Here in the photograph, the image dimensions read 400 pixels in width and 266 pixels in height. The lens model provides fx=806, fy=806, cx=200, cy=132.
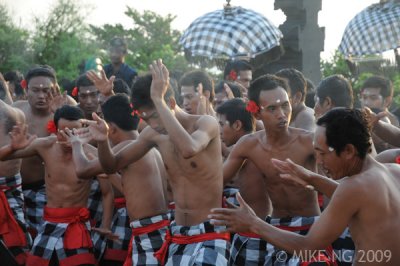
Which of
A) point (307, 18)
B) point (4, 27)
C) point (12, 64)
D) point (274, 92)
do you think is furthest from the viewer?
point (4, 27)

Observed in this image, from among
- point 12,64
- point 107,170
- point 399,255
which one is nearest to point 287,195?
point 107,170

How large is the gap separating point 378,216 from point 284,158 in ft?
5.87

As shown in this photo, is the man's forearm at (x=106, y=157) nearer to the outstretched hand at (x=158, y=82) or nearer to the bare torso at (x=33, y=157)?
the outstretched hand at (x=158, y=82)

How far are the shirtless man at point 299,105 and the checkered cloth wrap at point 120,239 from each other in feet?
5.39

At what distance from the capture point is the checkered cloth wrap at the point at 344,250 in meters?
5.38

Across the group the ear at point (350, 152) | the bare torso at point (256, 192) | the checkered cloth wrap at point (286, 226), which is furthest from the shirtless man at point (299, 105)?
the ear at point (350, 152)

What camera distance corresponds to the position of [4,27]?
38.7 meters

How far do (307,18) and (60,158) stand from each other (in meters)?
5.33

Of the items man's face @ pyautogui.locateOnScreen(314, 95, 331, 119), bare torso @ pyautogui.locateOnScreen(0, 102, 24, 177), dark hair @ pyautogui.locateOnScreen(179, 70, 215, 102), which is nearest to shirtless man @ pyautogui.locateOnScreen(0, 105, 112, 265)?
bare torso @ pyautogui.locateOnScreen(0, 102, 24, 177)

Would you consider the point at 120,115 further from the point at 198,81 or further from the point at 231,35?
the point at 231,35

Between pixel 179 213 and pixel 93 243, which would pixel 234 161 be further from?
pixel 93 243

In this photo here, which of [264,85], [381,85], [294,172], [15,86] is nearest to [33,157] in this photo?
[264,85]

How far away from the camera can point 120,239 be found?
6.85m

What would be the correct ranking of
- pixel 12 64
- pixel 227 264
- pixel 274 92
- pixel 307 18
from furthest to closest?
pixel 12 64
pixel 307 18
pixel 274 92
pixel 227 264
